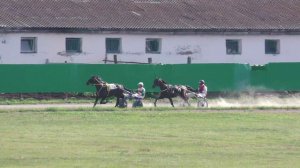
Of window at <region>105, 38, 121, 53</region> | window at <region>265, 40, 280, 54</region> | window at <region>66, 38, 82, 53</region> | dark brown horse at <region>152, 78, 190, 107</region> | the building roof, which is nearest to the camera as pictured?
dark brown horse at <region>152, 78, 190, 107</region>

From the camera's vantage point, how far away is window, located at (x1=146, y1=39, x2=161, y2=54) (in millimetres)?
67625

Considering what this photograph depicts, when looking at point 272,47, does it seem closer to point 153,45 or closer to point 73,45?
point 153,45

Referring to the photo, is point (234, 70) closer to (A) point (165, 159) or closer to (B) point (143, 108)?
(B) point (143, 108)

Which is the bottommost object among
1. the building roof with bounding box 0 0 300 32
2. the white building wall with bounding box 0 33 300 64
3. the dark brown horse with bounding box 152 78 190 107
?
the dark brown horse with bounding box 152 78 190 107

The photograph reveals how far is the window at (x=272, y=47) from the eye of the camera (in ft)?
233

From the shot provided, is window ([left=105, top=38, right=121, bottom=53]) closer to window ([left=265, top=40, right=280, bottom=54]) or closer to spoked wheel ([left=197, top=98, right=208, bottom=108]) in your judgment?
window ([left=265, top=40, right=280, bottom=54])

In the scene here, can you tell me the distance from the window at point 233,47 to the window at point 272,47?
5.93ft

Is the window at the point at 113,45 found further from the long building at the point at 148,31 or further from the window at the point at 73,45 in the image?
the window at the point at 73,45

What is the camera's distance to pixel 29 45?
64.5 metres

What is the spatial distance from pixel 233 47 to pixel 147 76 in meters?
10.1

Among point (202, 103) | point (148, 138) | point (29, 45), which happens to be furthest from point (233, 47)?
point (148, 138)

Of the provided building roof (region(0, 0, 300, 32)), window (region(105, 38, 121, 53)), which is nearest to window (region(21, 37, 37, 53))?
building roof (region(0, 0, 300, 32))

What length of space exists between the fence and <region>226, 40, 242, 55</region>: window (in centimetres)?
581

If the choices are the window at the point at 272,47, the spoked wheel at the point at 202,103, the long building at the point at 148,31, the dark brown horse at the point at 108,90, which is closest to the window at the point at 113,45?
the long building at the point at 148,31
